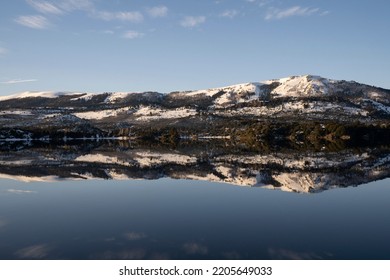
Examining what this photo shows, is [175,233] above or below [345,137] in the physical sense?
above

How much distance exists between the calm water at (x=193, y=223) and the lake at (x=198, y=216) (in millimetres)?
46

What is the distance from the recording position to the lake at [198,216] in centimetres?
1831

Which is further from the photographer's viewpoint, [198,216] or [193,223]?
[198,216]

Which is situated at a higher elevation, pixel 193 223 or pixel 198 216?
pixel 193 223

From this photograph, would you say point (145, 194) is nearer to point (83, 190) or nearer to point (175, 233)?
point (83, 190)

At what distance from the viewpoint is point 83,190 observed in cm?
3619

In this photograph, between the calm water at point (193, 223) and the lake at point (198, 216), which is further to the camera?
the lake at point (198, 216)

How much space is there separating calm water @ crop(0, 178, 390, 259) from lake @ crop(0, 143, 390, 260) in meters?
0.05

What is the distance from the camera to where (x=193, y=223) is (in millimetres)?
23141

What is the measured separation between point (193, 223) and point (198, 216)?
191 cm
